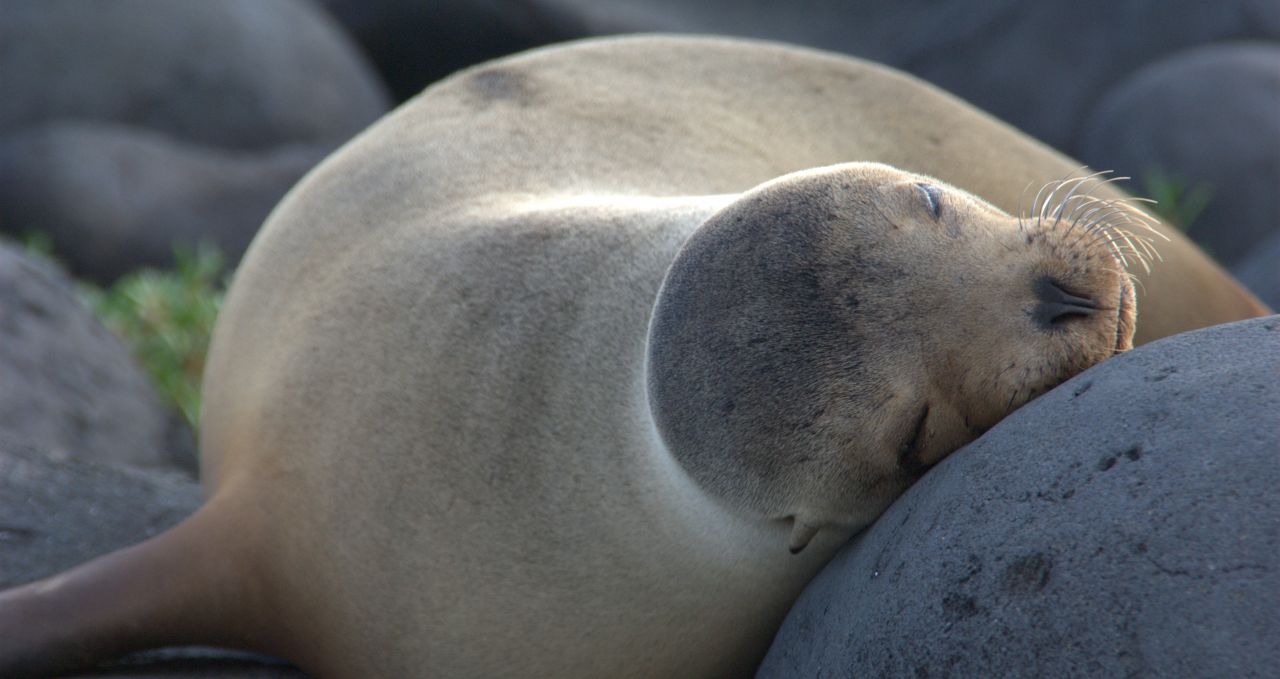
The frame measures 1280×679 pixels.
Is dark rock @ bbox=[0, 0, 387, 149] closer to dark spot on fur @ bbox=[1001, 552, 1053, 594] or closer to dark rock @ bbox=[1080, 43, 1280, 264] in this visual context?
dark rock @ bbox=[1080, 43, 1280, 264]

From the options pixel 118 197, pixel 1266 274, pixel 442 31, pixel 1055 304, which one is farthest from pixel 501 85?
pixel 442 31

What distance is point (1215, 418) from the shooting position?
199cm

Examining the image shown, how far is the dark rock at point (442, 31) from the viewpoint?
10016mm

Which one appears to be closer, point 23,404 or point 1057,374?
point 1057,374

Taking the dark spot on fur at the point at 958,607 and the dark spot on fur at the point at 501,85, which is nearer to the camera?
the dark spot on fur at the point at 958,607

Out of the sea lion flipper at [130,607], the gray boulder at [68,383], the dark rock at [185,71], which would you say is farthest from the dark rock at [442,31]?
the sea lion flipper at [130,607]

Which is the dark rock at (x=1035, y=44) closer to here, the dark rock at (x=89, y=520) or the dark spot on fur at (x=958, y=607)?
the dark rock at (x=89, y=520)

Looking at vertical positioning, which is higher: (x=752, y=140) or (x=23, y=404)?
(x=752, y=140)

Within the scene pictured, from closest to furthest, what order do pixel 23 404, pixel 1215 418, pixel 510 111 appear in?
pixel 1215 418
pixel 510 111
pixel 23 404

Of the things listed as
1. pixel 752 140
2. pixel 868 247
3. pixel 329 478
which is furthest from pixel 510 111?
pixel 868 247

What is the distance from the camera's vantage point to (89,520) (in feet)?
11.7

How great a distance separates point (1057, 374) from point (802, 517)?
49 centimetres

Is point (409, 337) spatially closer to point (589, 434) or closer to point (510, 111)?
point (589, 434)

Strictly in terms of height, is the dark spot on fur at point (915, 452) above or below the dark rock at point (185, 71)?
above
